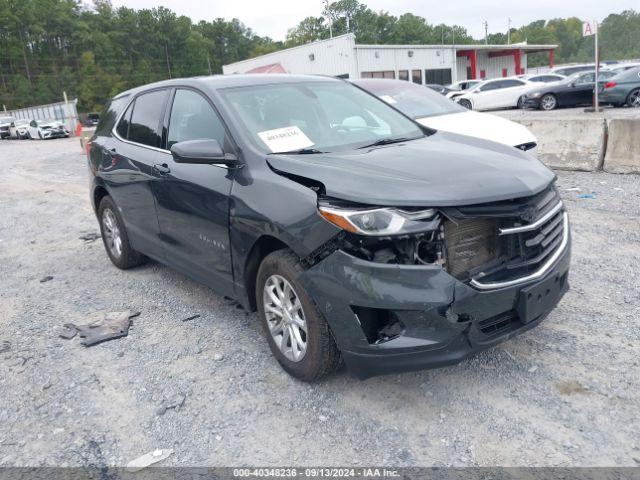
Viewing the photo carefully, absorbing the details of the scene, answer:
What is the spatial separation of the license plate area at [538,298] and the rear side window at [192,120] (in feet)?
Result: 6.96

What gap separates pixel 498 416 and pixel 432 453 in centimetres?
47

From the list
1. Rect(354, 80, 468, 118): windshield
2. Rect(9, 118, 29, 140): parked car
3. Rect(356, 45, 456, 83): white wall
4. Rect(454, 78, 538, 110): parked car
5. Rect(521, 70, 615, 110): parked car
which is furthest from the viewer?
Rect(356, 45, 456, 83): white wall

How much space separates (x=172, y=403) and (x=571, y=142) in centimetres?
769

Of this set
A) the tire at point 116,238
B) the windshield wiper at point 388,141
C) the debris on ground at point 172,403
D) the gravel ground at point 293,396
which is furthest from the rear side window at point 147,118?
the debris on ground at point 172,403

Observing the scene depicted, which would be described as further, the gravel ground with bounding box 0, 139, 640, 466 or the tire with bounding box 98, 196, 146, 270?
the tire with bounding box 98, 196, 146, 270

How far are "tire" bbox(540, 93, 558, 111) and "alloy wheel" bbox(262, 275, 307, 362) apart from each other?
69.7 feet

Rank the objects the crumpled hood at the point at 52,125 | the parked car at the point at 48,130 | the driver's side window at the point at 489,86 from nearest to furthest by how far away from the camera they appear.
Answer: the driver's side window at the point at 489,86, the parked car at the point at 48,130, the crumpled hood at the point at 52,125

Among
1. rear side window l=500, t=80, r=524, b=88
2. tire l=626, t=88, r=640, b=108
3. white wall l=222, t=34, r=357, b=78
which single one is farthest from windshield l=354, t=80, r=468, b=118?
white wall l=222, t=34, r=357, b=78

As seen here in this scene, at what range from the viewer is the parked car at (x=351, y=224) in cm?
278

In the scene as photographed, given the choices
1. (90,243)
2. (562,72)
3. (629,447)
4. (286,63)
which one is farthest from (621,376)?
(286,63)

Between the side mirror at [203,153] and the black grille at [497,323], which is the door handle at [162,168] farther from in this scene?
the black grille at [497,323]

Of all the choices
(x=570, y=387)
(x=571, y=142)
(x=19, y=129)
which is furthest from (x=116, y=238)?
(x=19, y=129)

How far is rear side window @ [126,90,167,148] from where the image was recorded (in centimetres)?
461

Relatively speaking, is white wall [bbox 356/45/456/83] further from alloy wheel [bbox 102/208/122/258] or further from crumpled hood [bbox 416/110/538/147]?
alloy wheel [bbox 102/208/122/258]
